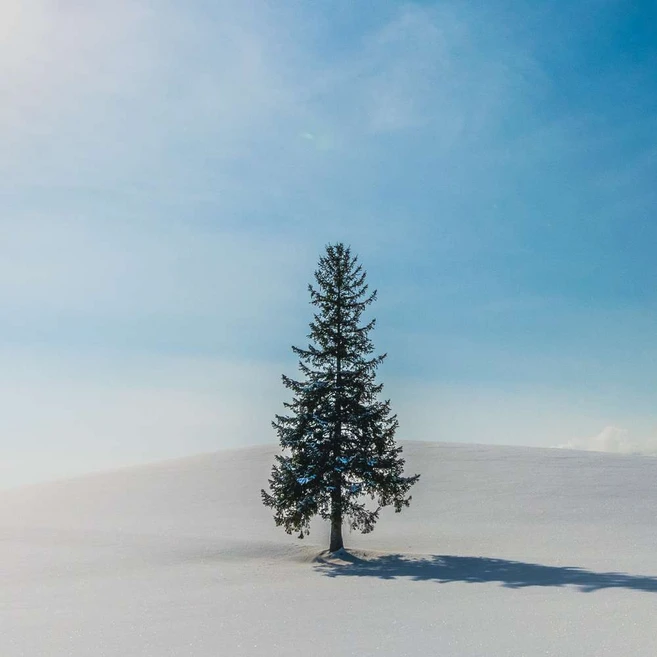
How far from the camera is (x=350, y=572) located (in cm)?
1858

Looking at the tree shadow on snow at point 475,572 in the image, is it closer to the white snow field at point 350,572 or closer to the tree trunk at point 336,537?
the white snow field at point 350,572

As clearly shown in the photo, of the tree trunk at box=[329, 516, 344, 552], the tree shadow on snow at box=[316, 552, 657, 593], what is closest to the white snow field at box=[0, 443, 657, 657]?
Answer: the tree shadow on snow at box=[316, 552, 657, 593]

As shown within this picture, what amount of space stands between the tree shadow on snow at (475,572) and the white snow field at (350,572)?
10cm

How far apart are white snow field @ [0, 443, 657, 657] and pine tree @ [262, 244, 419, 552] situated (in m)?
1.93

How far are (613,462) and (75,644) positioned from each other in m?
40.5

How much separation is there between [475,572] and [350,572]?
12.5ft

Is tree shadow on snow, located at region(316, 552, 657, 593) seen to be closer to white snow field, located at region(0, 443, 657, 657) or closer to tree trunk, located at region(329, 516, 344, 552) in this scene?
white snow field, located at region(0, 443, 657, 657)

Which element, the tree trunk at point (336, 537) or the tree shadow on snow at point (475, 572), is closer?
the tree shadow on snow at point (475, 572)

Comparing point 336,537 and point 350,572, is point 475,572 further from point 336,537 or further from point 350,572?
point 336,537

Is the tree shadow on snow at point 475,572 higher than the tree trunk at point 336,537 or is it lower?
lower

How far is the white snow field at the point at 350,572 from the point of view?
11.4 meters

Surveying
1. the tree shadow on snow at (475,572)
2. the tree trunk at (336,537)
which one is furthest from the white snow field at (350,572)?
the tree trunk at (336,537)

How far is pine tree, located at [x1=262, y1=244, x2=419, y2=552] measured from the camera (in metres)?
21.3

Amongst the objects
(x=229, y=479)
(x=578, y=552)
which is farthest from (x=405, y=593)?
(x=229, y=479)
